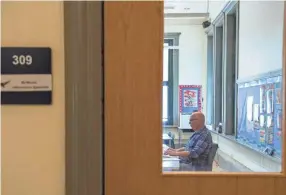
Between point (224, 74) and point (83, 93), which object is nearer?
point (83, 93)

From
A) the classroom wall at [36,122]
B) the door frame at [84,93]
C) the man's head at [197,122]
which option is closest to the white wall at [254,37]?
the man's head at [197,122]

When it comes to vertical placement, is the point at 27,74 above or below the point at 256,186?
above

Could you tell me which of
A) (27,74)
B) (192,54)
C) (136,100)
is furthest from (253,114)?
(192,54)

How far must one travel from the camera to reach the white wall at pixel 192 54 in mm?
6273

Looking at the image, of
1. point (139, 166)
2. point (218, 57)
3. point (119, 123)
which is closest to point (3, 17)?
point (119, 123)

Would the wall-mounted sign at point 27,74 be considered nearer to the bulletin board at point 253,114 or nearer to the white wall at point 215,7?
the bulletin board at point 253,114

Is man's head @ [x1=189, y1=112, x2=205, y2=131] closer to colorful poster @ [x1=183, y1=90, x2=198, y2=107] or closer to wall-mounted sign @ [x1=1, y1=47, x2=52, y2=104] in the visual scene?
colorful poster @ [x1=183, y1=90, x2=198, y2=107]

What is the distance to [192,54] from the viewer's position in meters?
6.35

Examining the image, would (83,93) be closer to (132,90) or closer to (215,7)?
(132,90)

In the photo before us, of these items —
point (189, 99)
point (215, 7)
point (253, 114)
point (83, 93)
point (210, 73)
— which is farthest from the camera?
point (210, 73)

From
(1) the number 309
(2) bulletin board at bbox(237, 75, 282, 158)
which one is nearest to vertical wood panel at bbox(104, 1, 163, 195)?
(1) the number 309

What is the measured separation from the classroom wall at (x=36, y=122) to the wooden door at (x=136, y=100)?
0.59ft

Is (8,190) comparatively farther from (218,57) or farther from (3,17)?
(218,57)

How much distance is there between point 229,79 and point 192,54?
1694 mm
